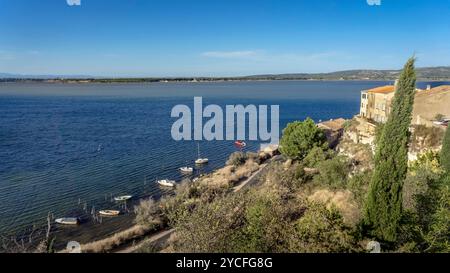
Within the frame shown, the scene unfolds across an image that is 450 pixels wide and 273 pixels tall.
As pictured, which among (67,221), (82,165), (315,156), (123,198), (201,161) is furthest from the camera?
(201,161)

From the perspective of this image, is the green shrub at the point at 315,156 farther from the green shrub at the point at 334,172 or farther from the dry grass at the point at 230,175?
the dry grass at the point at 230,175

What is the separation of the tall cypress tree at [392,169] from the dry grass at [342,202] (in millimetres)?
1592

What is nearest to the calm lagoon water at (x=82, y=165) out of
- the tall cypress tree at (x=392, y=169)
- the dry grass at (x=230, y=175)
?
the dry grass at (x=230, y=175)

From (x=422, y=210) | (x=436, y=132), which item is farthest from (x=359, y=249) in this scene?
(x=436, y=132)

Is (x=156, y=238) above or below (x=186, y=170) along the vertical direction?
below

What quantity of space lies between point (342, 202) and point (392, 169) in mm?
Result: 7999

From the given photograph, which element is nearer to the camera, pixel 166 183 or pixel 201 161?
pixel 166 183

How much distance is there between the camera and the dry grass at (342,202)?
14.4 m

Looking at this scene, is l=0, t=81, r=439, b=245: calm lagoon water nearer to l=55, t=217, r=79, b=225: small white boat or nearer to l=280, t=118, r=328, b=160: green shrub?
l=55, t=217, r=79, b=225: small white boat

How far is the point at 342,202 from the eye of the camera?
62.8 ft

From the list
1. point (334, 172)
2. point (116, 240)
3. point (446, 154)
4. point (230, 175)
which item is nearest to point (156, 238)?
point (116, 240)

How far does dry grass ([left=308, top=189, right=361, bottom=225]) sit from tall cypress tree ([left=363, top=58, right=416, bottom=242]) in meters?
1.59

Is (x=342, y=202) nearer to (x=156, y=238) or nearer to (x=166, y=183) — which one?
(x=156, y=238)

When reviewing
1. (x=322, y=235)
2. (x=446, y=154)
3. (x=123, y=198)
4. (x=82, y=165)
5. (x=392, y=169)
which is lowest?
(x=123, y=198)
